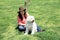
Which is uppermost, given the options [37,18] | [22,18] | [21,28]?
[22,18]

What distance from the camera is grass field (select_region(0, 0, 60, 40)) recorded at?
315 inches

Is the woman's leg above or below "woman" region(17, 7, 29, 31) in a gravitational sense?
below

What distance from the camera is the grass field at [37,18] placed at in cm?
800

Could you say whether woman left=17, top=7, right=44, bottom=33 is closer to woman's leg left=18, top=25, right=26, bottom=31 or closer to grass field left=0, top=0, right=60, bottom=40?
woman's leg left=18, top=25, right=26, bottom=31

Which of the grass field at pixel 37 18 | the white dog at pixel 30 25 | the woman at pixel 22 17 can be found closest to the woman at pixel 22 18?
the woman at pixel 22 17

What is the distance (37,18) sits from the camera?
10.9 metres

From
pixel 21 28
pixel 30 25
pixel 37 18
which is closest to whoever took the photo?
pixel 30 25

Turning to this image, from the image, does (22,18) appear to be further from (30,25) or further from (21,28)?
(30,25)

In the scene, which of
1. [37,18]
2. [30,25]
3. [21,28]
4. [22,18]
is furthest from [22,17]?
[37,18]

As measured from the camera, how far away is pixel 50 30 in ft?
28.3

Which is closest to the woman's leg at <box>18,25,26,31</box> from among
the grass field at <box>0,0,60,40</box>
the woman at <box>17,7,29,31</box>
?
the woman at <box>17,7,29,31</box>

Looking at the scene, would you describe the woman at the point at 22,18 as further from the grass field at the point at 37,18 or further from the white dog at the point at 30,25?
the white dog at the point at 30,25

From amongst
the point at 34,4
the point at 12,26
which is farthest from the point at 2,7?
the point at 12,26

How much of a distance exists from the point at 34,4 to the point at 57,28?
5303 mm
